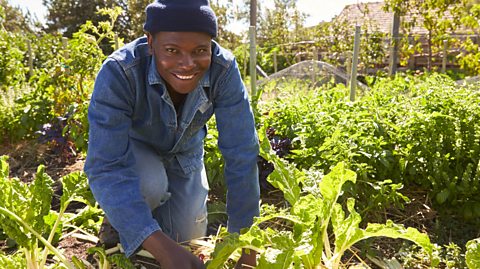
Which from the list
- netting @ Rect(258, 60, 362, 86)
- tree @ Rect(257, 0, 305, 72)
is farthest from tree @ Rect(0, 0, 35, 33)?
netting @ Rect(258, 60, 362, 86)

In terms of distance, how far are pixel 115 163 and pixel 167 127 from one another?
0.44m

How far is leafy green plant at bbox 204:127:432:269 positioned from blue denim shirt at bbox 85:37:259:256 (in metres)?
0.16

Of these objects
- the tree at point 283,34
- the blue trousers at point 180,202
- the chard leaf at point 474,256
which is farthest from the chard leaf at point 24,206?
the tree at point 283,34

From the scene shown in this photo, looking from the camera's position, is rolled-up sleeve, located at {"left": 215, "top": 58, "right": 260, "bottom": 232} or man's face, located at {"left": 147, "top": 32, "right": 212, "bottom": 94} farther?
rolled-up sleeve, located at {"left": 215, "top": 58, "right": 260, "bottom": 232}

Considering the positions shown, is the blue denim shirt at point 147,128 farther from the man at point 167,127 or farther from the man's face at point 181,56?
the man's face at point 181,56

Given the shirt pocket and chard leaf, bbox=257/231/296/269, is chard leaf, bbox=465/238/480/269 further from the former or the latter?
the shirt pocket

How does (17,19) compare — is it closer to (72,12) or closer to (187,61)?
(72,12)

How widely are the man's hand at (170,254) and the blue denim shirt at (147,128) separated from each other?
0.04m

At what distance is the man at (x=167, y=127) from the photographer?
1714 mm

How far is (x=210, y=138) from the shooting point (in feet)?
10.5

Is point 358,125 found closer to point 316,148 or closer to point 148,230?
point 316,148

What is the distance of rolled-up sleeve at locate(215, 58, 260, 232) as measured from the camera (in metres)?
2.00

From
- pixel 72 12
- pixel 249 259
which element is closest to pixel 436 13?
pixel 249 259

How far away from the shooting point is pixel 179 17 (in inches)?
66.6
